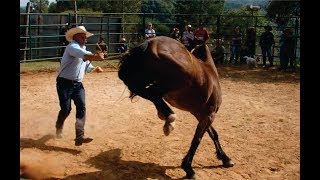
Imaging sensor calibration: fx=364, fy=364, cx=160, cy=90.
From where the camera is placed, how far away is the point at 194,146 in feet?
15.6

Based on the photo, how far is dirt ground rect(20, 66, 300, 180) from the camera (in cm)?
469

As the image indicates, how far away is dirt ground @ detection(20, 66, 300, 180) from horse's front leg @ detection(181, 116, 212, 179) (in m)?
0.17

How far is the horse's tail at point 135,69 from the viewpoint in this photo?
4.17 m

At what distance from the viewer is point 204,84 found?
471 centimetres

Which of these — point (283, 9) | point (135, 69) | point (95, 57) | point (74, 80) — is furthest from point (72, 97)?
point (283, 9)

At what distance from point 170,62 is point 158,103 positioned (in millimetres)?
491

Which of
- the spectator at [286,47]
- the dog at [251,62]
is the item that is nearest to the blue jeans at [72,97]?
the spectator at [286,47]

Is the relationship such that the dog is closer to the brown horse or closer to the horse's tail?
the brown horse

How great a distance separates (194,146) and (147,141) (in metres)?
1.31

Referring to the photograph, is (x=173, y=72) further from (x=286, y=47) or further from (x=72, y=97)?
(x=286, y=47)

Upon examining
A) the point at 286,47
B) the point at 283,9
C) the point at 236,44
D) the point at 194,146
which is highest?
the point at 283,9
